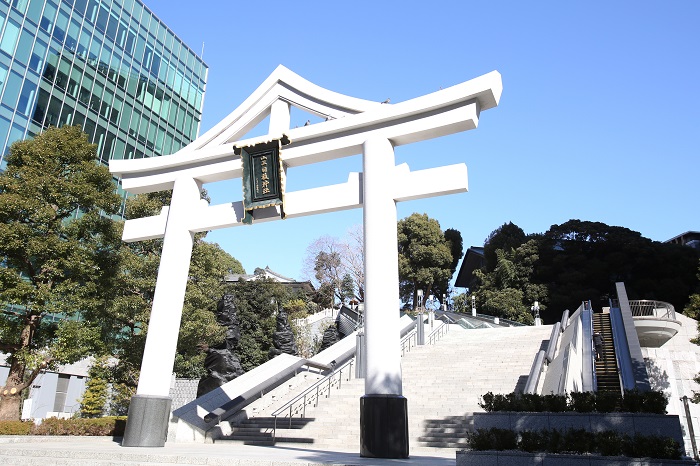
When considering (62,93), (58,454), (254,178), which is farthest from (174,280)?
(62,93)

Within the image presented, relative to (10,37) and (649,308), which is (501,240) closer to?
(649,308)

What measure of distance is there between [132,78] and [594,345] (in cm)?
3282

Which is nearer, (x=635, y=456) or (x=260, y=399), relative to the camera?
(x=635, y=456)

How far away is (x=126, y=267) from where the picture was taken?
17.0 meters

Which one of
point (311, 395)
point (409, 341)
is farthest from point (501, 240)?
point (311, 395)

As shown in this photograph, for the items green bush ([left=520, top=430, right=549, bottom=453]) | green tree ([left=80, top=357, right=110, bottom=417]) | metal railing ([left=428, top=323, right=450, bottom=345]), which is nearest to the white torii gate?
green bush ([left=520, top=430, right=549, bottom=453])

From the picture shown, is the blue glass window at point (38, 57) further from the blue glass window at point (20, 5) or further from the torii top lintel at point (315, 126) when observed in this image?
the torii top lintel at point (315, 126)

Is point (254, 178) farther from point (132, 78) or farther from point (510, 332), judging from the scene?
point (132, 78)

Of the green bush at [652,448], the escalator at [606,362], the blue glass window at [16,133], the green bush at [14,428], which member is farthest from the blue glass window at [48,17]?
the green bush at [652,448]

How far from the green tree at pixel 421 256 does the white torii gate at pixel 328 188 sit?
31.9 m

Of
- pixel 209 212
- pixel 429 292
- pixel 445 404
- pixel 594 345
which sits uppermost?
pixel 429 292

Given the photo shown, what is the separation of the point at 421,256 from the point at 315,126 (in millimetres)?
33364

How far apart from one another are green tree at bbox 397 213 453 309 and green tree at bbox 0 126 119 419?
30907 mm

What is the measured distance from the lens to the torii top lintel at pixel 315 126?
9609mm
